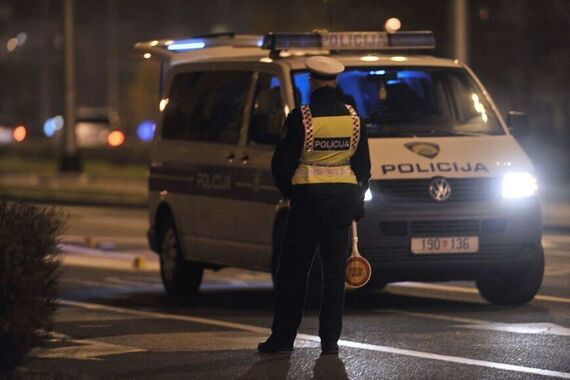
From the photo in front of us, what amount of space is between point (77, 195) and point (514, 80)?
14.3 metres

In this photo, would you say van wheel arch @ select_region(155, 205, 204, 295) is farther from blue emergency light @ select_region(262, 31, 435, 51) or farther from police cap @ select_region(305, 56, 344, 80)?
police cap @ select_region(305, 56, 344, 80)

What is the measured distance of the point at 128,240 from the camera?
21734 mm

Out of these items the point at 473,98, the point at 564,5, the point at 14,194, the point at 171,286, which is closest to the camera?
the point at 473,98

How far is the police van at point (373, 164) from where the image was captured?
1249 centimetres

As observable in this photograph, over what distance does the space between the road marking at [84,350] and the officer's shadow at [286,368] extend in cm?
108

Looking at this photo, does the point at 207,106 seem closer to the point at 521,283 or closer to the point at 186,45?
the point at 186,45

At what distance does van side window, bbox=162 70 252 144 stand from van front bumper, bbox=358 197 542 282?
1977 mm

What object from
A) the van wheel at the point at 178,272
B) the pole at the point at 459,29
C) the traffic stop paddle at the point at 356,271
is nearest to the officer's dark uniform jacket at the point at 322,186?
the traffic stop paddle at the point at 356,271

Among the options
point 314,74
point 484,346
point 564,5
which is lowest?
point 484,346

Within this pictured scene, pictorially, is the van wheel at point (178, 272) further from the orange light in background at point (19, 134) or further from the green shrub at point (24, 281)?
the orange light in background at point (19, 134)

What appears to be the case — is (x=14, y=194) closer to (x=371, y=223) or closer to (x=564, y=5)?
(x=564, y=5)

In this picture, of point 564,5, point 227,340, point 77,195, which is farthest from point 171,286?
point 564,5

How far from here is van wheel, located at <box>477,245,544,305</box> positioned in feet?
42.1

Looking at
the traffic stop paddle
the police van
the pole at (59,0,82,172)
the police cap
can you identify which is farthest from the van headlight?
the pole at (59,0,82,172)
